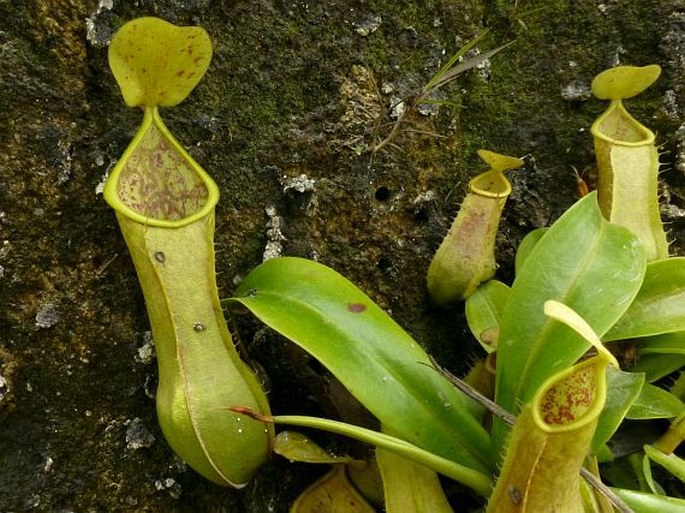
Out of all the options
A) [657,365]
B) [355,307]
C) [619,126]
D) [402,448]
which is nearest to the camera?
[402,448]

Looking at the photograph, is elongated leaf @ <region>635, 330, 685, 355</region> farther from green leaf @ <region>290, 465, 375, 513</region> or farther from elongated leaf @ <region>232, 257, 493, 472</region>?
green leaf @ <region>290, 465, 375, 513</region>

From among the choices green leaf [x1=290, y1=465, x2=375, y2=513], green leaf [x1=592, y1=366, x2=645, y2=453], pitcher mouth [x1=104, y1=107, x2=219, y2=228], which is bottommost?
green leaf [x1=290, y1=465, x2=375, y2=513]

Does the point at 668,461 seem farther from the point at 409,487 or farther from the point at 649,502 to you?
the point at 409,487

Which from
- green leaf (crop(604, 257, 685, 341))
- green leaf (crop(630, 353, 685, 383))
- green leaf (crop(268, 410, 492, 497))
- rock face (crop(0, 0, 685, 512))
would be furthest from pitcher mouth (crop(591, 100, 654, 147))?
green leaf (crop(268, 410, 492, 497))

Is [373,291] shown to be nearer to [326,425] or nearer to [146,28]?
[326,425]

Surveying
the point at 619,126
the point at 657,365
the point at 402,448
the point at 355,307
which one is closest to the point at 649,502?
the point at 657,365

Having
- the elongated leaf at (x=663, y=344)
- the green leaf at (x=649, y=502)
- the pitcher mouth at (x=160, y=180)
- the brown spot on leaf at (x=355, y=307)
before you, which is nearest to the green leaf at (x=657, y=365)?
the elongated leaf at (x=663, y=344)
